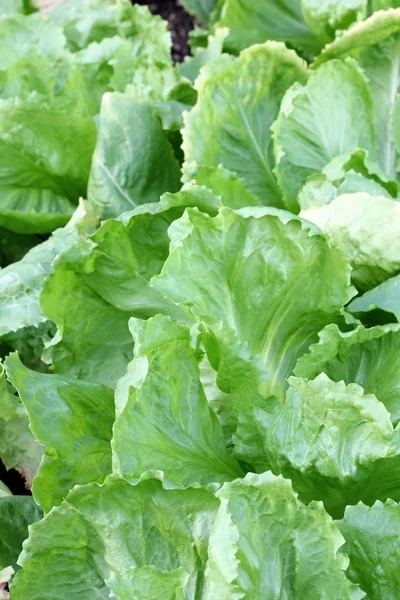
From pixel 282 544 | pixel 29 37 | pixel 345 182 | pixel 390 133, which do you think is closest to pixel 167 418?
pixel 282 544

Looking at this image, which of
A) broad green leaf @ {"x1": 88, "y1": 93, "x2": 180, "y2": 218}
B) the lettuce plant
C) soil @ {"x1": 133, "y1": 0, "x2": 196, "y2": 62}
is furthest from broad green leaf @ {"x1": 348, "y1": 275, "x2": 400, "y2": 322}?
soil @ {"x1": 133, "y1": 0, "x2": 196, "y2": 62}

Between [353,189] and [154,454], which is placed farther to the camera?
[353,189]

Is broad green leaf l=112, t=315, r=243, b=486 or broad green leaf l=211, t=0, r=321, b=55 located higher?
broad green leaf l=211, t=0, r=321, b=55

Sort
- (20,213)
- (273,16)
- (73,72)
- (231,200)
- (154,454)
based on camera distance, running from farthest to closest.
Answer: (273,16), (73,72), (20,213), (231,200), (154,454)

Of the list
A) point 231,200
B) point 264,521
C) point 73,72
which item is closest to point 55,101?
point 73,72

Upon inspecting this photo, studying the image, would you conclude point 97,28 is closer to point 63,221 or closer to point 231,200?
point 63,221

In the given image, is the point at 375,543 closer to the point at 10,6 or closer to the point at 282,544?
the point at 282,544

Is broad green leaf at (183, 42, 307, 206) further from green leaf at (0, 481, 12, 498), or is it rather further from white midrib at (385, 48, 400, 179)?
green leaf at (0, 481, 12, 498)
